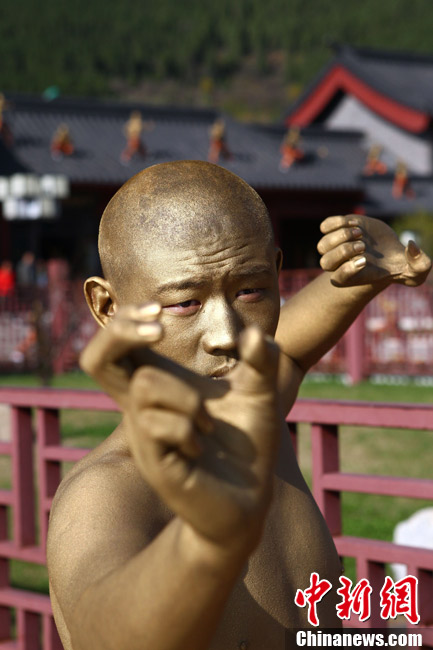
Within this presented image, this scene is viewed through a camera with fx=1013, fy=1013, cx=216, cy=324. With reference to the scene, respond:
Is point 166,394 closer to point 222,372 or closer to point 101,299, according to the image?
point 222,372

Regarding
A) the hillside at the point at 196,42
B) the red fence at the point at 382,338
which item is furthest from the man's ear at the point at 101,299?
the hillside at the point at 196,42

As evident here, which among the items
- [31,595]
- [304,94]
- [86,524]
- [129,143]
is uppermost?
[304,94]

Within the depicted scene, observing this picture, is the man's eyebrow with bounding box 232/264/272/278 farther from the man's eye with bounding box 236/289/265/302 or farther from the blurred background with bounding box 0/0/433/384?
the blurred background with bounding box 0/0/433/384

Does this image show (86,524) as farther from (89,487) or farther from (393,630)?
(393,630)

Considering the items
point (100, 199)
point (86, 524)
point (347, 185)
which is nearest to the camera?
point (86, 524)

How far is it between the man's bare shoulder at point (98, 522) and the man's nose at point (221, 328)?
0.22 meters

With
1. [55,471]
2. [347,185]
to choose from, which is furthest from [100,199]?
[55,471]

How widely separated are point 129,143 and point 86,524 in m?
18.4

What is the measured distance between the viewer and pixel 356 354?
11.9 meters

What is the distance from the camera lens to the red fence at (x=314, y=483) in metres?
2.30

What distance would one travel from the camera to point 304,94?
25.2 metres

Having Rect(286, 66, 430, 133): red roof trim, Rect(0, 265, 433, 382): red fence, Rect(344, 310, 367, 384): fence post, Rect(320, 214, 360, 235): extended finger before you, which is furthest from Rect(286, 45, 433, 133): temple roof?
Rect(320, 214, 360, 235): extended finger

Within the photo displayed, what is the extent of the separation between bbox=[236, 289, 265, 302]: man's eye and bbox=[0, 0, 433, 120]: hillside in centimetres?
4974

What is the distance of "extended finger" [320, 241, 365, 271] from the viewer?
185 cm
